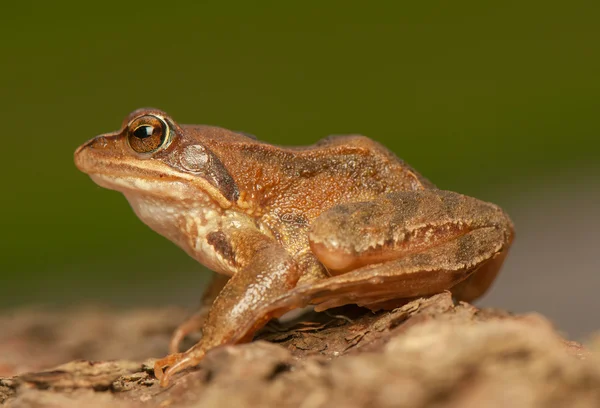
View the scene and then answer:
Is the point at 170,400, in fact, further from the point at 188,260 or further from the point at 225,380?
the point at 188,260

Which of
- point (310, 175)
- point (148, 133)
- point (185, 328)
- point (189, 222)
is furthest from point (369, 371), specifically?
point (185, 328)

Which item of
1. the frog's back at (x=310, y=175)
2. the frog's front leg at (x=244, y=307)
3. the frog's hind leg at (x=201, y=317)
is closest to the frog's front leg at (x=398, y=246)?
the frog's front leg at (x=244, y=307)

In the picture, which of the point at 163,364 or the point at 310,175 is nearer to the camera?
the point at 163,364

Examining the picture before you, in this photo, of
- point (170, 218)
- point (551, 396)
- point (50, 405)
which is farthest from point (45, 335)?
point (551, 396)

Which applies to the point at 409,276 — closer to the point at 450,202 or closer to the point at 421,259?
the point at 421,259

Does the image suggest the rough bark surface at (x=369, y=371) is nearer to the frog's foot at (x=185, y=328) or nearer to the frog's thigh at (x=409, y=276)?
the frog's thigh at (x=409, y=276)
